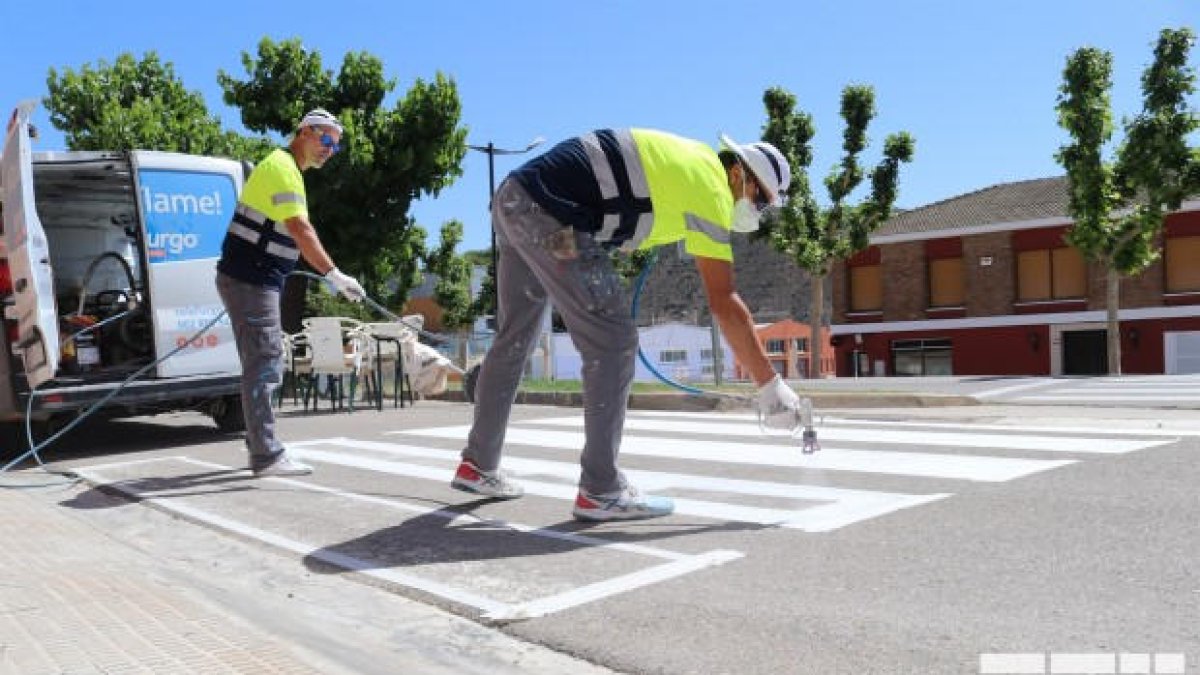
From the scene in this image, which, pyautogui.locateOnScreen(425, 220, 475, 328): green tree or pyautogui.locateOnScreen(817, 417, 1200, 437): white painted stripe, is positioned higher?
pyautogui.locateOnScreen(425, 220, 475, 328): green tree

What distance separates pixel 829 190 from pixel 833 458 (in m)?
33.9

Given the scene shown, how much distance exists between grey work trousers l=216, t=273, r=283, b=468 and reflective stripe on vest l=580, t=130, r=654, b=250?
106 inches

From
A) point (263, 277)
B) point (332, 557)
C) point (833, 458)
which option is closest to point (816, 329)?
point (833, 458)

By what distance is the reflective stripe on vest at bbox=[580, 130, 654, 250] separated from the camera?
4.21m

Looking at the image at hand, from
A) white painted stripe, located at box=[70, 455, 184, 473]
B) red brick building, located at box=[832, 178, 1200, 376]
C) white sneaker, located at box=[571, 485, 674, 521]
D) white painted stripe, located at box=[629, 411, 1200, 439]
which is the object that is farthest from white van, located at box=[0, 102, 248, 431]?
red brick building, located at box=[832, 178, 1200, 376]

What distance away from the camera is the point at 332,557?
13.1 feet

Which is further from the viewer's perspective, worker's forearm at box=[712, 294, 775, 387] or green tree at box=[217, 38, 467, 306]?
green tree at box=[217, 38, 467, 306]

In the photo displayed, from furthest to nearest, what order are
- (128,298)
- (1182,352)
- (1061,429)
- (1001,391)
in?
1. (1182,352)
2. (1001,391)
3. (128,298)
4. (1061,429)

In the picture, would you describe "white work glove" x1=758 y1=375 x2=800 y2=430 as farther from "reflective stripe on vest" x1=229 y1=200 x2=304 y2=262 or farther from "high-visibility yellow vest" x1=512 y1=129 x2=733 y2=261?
"reflective stripe on vest" x1=229 y1=200 x2=304 y2=262

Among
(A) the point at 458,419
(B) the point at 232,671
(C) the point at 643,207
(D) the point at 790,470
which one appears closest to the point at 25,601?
(B) the point at 232,671

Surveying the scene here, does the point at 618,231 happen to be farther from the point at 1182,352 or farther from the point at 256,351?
the point at 1182,352

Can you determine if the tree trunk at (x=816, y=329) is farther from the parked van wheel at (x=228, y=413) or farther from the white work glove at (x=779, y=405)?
the white work glove at (x=779, y=405)

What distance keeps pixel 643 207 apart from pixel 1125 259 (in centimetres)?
3000

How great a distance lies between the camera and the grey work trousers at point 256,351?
6.08 m
